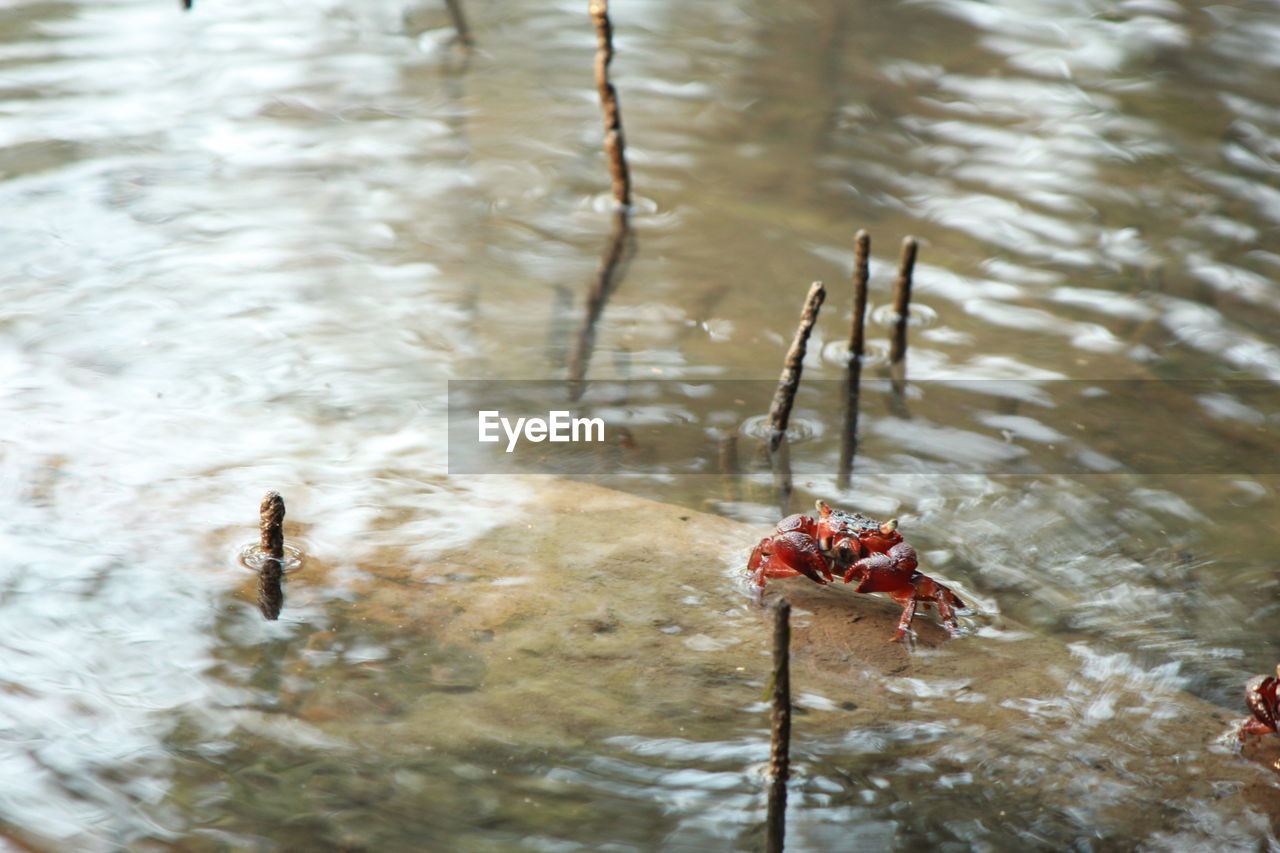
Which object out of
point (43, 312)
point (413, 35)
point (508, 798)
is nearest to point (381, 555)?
point (508, 798)

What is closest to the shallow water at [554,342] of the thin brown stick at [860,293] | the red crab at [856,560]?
the thin brown stick at [860,293]

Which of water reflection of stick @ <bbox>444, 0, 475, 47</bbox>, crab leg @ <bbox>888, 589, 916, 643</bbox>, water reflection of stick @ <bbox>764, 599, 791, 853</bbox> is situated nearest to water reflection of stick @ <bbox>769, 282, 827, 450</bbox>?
crab leg @ <bbox>888, 589, 916, 643</bbox>

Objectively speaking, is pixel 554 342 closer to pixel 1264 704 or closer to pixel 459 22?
pixel 1264 704

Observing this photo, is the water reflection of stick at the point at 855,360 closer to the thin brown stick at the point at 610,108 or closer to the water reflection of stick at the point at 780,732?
the thin brown stick at the point at 610,108

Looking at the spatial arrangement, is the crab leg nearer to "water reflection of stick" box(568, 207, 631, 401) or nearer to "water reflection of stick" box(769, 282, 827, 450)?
"water reflection of stick" box(769, 282, 827, 450)

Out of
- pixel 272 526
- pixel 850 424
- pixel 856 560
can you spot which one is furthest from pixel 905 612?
pixel 272 526
